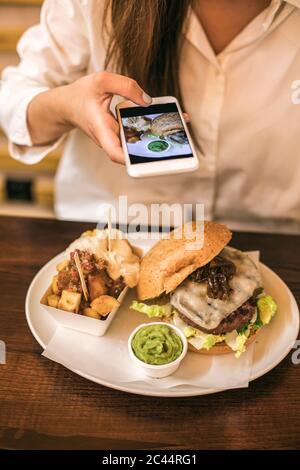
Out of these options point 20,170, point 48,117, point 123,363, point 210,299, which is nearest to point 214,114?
point 48,117

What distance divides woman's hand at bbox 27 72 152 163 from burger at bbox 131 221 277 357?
0.32 metres

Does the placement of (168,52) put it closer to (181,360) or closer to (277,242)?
(277,242)

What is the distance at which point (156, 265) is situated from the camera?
144cm

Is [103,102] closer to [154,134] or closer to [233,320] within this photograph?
[154,134]

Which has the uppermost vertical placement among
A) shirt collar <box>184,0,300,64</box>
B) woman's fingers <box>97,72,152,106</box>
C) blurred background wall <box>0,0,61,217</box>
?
shirt collar <box>184,0,300,64</box>

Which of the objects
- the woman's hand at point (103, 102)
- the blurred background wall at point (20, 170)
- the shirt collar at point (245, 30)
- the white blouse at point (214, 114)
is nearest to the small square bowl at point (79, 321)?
the woman's hand at point (103, 102)

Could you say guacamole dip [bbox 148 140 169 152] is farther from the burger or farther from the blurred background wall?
the blurred background wall

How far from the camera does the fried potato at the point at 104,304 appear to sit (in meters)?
1.38

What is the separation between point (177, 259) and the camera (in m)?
1.40

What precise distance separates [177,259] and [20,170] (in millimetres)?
1982

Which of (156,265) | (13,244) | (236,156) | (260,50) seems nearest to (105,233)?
(156,265)

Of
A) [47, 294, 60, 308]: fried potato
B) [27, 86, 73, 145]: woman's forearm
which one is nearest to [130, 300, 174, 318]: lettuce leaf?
[47, 294, 60, 308]: fried potato

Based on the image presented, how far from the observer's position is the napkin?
4.19 ft

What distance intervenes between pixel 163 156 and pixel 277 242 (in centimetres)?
68
